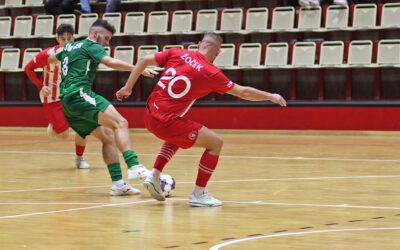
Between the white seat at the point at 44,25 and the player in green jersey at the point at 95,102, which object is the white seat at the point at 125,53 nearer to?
the white seat at the point at 44,25

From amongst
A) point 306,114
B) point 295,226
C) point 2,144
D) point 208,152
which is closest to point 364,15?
point 306,114

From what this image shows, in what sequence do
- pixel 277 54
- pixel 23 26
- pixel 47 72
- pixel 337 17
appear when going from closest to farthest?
pixel 47 72
pixel 337 17
pixel 277 54
pixel 23 26

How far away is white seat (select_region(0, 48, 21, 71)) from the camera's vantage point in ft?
65.9

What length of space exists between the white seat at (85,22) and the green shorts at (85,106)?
1094 cm

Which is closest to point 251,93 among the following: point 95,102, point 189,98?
point 189,98

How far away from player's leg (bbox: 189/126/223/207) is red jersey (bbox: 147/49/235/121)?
31cm

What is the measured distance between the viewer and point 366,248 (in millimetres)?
5488

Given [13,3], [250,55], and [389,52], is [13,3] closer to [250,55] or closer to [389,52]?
[250,55]

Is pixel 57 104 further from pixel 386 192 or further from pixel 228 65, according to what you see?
pixel 228 65

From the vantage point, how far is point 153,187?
307 inches

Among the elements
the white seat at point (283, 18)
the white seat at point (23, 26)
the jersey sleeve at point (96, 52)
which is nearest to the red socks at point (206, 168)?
the jersey sleeve at point (96, 52)

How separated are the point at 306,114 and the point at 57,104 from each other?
260 inches

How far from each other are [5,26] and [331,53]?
823cm

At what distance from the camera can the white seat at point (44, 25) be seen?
66.9 ft
